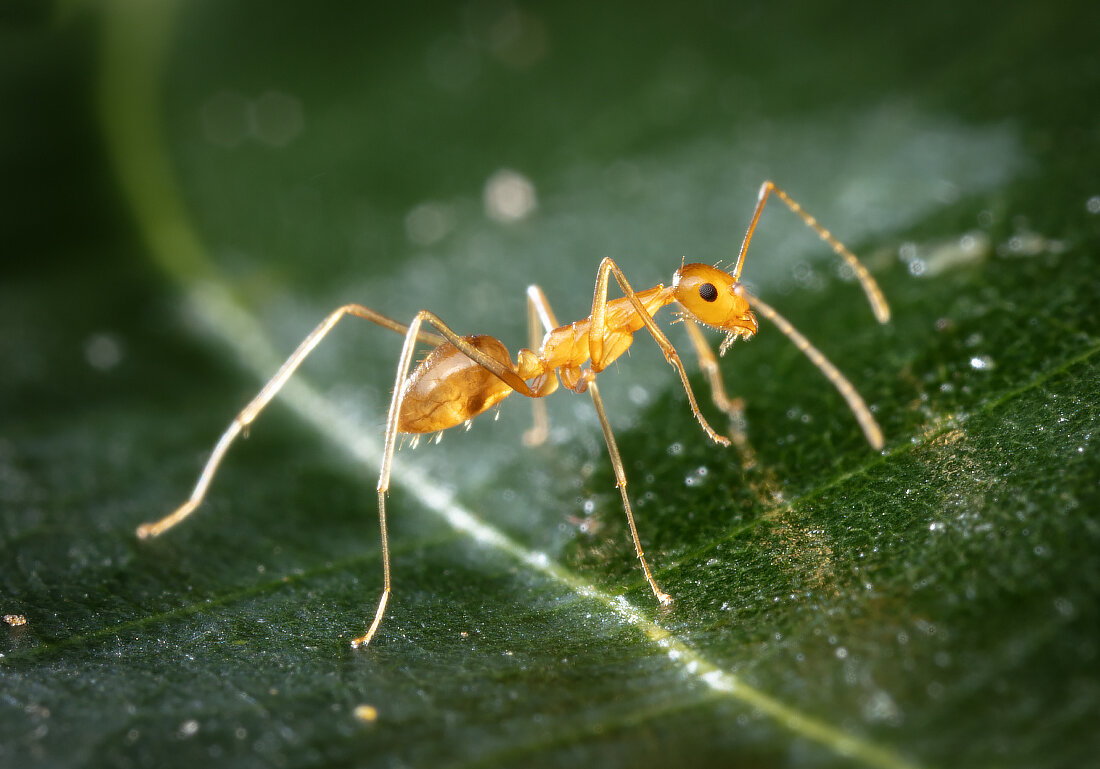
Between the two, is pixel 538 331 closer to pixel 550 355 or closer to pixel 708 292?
pixel 550 355

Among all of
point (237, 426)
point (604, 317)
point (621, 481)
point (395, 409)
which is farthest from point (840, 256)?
point (237, 426)

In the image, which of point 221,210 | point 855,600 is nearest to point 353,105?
point 221,210

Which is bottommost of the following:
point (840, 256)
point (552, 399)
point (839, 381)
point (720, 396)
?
point (839, 381)

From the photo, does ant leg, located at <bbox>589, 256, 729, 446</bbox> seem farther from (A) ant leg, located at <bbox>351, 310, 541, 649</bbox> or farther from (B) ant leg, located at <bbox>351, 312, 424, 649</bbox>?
(B) ant leg, located at <bbox>351, 312, 424, 649</bbox>

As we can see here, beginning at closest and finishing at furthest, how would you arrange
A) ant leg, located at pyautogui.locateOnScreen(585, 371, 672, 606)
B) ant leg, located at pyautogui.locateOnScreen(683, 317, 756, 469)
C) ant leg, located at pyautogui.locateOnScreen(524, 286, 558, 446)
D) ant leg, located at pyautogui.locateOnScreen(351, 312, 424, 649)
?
ant leg, located at pyautogui.locateOnScreen(585, 371, 672, 606) → ant leg, located at pyautogui.locateOnScreen(351, 312, 424, 649) → ant leg, located at pyautogui.locateOnScreen(683, 317, 756, 469) → ant leg, located at pyautogui.locateOnScreen(524, 286, 558, 446)

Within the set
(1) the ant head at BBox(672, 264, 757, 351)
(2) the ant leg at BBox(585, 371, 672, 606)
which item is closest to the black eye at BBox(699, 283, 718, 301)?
(1) the ant head at BBox(672, 264, 757, 351)

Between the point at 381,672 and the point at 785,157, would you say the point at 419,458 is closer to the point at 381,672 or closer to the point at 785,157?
the point at 381,672

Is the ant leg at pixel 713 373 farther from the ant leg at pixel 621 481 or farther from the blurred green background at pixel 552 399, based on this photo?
the ant leg at pixel 621 481
